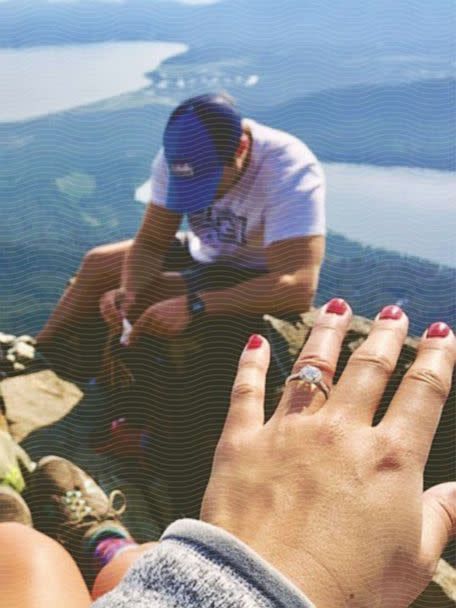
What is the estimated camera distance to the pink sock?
0.99 meters

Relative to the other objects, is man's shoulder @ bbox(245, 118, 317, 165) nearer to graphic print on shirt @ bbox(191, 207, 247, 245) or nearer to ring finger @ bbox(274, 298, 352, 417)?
graphic print on shirt @ bbox(191, 207, 247, 245)

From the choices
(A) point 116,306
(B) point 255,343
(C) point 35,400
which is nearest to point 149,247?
(A) point 116,306

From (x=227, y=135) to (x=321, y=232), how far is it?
221mm

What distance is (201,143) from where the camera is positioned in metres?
1.24

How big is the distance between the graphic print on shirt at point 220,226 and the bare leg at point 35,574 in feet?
2.11

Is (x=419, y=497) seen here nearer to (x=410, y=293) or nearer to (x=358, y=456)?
(x=358, y=456)

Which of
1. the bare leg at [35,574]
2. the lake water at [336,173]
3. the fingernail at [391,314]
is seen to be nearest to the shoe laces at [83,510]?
the bare leg at [35,574]

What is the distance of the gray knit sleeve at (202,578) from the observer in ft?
0.87

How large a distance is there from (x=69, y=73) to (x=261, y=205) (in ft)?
1.61

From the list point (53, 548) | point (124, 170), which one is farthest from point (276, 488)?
point (124, 170)

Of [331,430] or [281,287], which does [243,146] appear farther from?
[331,430]

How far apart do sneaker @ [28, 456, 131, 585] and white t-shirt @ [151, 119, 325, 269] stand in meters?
0.41

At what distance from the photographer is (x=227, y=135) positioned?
48.7 inches

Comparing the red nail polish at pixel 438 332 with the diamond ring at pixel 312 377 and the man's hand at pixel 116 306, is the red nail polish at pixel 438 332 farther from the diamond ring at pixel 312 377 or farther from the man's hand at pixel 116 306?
the man's hand at pixel 116 306
